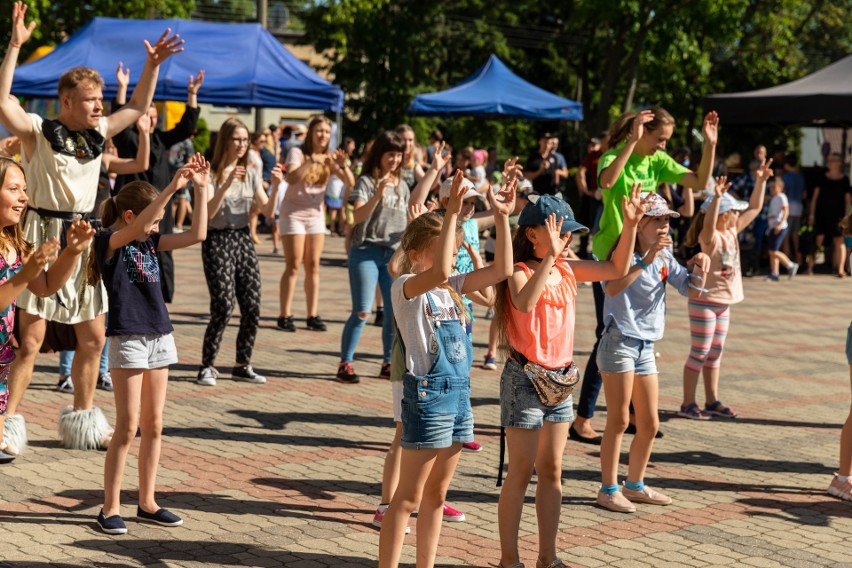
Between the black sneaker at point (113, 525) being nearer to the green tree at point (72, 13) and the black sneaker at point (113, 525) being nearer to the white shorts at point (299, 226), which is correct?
the white shorts at point (299, 226)

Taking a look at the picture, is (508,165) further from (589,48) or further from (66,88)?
(589,48)

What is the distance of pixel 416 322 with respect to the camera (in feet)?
15.1

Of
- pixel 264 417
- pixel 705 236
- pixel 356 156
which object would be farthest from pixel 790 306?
pixel 356 156

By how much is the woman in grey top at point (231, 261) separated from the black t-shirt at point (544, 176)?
20.1 ft

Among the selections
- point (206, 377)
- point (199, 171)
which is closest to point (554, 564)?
point (199, 171)

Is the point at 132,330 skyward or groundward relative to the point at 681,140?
groundward

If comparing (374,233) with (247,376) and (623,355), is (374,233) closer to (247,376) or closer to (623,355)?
(247,376)

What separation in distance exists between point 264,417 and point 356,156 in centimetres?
3323

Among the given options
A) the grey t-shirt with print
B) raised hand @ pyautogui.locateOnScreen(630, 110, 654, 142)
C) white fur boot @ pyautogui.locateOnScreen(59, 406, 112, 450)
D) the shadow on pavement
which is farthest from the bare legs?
the grey t-shirt with print

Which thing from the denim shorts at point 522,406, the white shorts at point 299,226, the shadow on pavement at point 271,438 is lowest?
the shadow on pavement at point 271,438

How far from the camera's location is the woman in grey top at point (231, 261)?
29.4 ft

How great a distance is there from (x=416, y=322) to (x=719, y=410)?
4.73m

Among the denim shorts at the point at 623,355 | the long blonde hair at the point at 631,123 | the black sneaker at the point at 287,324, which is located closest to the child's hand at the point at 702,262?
the denim shorts at the point at 623,355

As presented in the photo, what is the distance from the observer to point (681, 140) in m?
48.1
